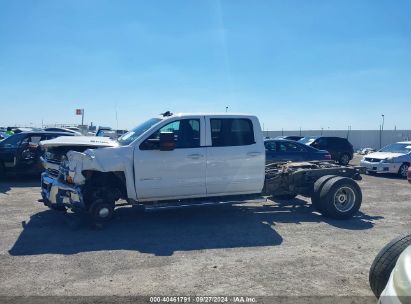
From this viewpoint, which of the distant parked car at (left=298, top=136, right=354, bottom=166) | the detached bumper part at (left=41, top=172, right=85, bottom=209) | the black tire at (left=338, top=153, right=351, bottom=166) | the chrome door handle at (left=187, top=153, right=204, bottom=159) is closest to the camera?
the detached bumper part at (left=41, top=172, right=85, bottom=209)

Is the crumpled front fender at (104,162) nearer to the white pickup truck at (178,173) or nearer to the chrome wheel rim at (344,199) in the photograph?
the white pickup truck at (178,173)

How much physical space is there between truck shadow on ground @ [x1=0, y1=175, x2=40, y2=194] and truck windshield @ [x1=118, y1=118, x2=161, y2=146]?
18.3 feet

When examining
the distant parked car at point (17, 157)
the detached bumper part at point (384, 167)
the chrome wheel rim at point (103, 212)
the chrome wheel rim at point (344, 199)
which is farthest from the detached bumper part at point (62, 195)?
the detached bumper part at point (384, 167)

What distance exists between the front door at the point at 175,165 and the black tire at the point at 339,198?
2.51 m

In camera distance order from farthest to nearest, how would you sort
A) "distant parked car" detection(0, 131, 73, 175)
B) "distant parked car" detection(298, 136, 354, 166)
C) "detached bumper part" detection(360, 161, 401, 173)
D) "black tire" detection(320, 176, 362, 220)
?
"distant parked car" detection(298, 136, 354, 166), "detached bumper part" detection(360, 161, 401, 173), "distant parked car" detection(0, 131, 73, 175), "black tire" detection(320, 176, 362, 220)

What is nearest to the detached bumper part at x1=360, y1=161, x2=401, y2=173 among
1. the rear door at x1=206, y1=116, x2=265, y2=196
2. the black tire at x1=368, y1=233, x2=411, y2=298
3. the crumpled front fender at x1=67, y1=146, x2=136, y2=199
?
the rear door at x1=206, y1=116, x2=265, y2=196

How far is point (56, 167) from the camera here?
A: 304 inches

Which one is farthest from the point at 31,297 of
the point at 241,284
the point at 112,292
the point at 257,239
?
the point at 257,239

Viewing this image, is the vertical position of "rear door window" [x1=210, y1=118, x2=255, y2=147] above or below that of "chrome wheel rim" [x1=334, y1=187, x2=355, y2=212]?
above

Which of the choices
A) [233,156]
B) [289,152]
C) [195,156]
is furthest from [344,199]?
[289,152]

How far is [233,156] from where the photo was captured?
7961mm

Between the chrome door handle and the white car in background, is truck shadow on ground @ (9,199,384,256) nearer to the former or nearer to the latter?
the chrome door handle

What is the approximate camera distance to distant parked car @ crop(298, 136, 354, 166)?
21.6 metres

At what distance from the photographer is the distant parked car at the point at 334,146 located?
851 inches
